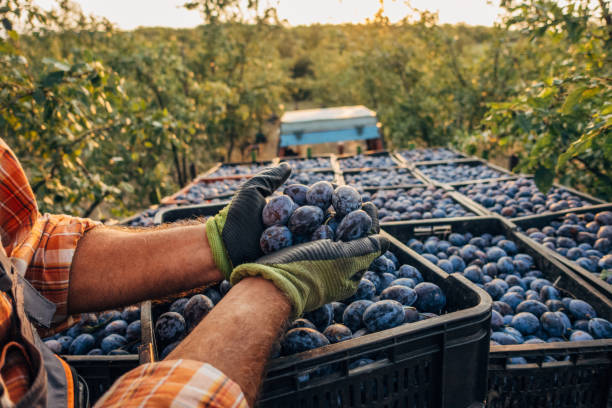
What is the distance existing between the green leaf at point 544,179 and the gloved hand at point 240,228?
1.85 m

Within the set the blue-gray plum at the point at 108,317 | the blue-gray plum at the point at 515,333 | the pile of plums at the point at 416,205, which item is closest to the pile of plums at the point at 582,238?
the pile of plums at the point at 416,205

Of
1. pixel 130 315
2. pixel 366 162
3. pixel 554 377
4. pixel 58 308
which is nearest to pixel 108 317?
pixel 130 315

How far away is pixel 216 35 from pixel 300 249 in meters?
9.19

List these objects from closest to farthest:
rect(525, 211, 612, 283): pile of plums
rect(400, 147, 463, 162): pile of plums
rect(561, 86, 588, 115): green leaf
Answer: rect(561, 86, 588, 115): green leaf
rect(525, 211, 612, 283): pile of plums
rect(400, 147, 463, 162): pile of plums

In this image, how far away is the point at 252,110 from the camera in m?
10.2

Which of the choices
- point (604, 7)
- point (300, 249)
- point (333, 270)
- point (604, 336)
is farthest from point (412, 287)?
point (604, 7)

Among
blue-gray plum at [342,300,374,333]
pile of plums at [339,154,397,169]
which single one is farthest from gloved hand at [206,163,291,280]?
pile of plums at [339,154,397,169]

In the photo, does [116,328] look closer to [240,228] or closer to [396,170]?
[240,228]

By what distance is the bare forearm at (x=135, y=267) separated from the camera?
49.2 inches

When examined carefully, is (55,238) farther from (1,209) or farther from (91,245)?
(1,209)

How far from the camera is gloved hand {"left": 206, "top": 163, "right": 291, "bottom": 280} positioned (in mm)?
1271

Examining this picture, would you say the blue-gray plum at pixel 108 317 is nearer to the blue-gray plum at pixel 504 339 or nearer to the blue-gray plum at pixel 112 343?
the blue-gray plum at pixel 112 343

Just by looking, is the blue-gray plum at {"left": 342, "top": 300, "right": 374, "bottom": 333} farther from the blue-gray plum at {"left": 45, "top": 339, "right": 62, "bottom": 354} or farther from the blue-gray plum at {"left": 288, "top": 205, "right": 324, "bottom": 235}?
the blue-gray plum at {"left": 45, "top": 339, "right": 62, "bottom": 354}

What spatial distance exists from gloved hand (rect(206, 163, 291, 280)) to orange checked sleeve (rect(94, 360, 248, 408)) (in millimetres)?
553
